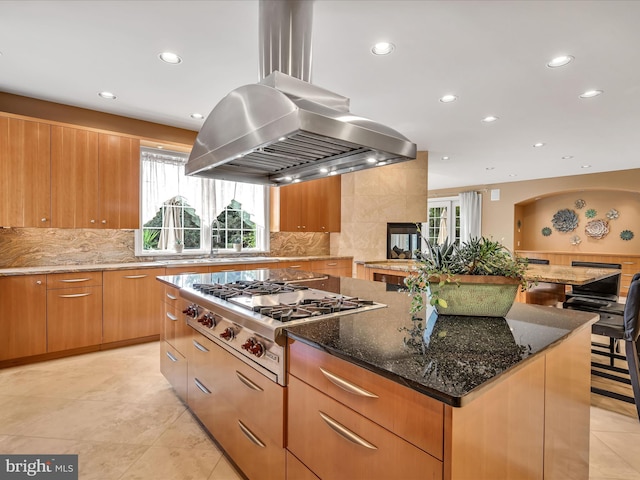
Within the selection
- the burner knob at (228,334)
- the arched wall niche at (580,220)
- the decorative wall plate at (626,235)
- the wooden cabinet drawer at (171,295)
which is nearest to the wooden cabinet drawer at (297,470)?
the burner knob at (228,334)

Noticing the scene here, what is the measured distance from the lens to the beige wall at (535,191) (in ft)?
22.7

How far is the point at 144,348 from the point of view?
370cm

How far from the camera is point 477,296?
58.9 inches

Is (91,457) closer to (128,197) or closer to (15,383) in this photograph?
(15,383)

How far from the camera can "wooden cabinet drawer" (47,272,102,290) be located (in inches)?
127

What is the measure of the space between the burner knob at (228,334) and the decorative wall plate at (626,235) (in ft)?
29.3

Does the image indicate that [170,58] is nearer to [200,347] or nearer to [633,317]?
[200,347]

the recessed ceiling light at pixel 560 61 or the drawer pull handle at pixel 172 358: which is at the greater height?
the recessed ceiling light at pixel 560 61

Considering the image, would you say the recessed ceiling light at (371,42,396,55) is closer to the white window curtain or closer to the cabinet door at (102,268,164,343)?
the cabinet door at (102,268,164,343)

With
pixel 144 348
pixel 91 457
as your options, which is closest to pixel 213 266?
pixel 144 348

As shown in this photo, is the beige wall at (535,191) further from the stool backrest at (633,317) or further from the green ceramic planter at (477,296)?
the green ceramic planter at (477,296)

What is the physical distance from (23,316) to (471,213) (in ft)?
29.8

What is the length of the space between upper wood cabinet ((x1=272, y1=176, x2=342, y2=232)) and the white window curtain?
191 inches

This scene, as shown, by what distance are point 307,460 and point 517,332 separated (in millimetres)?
904
